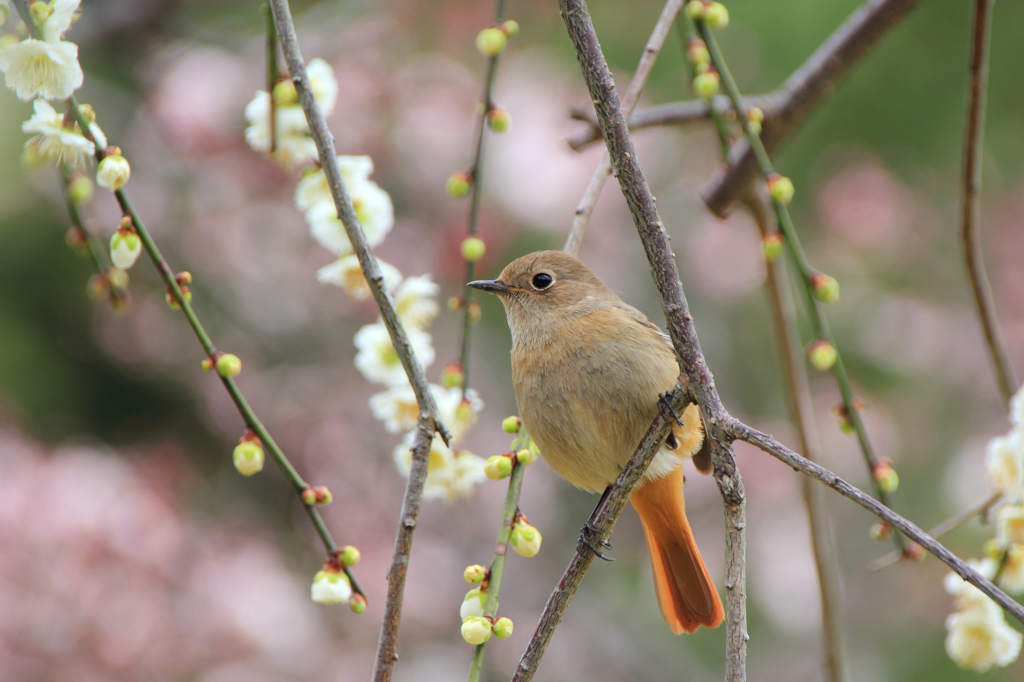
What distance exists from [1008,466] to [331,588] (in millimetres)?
1405

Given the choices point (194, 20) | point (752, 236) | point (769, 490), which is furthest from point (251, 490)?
point (752, 236)

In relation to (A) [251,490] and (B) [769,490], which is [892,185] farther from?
(A) [251,490]

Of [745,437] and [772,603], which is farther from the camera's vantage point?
[772,603]

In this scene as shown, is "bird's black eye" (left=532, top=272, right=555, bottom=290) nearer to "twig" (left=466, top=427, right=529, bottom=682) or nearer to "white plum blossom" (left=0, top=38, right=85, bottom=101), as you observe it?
"twig" (left=466, top=427, right=529, bottom=682)

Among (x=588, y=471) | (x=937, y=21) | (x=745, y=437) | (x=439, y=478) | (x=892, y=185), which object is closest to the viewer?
(x=745, y=437)

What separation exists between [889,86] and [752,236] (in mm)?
1291

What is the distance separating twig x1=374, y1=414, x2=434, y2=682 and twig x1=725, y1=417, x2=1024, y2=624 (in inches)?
21.3

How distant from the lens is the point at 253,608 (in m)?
4.62

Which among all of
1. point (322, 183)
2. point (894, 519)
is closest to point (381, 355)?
point (322, 183)

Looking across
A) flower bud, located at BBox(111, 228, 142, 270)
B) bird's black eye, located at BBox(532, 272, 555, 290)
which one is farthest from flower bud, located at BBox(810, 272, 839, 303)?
flower bud, located at BBox(111, 228, 142, 270)

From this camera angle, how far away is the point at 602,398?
230 cm

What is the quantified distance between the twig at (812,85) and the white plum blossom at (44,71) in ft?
5.65

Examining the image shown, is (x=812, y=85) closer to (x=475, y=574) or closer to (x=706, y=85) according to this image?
(x=706, y=85)

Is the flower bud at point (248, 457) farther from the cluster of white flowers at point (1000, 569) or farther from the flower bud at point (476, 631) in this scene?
the cluster of white flowers at point (1000, 569)
